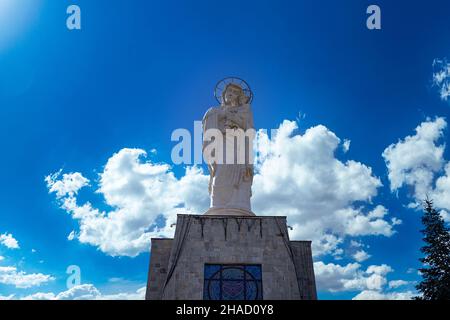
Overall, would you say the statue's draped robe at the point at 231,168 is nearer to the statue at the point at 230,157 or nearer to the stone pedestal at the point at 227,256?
the statue at the point at 230,157

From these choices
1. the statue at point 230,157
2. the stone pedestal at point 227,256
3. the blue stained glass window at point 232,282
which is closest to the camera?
the blue stained glass window at point 232,282

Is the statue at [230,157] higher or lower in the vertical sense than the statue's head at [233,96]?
lower

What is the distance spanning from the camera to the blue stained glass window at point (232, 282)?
12984 mm

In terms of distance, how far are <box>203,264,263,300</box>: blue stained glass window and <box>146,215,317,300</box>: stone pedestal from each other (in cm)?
15

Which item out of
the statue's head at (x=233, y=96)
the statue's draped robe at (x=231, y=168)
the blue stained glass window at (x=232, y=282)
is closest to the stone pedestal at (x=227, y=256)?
the blue stained glass window at (x=232, y=282)

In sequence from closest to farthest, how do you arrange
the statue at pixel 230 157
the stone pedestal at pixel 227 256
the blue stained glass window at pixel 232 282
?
the blue stained glass window at pixel 232 282, the stone pedestal at pixel 227 256, the statue at pixel 230 157

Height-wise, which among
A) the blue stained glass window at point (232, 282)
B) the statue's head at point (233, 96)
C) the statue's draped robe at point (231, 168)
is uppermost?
the statue's head at point (233, 96)

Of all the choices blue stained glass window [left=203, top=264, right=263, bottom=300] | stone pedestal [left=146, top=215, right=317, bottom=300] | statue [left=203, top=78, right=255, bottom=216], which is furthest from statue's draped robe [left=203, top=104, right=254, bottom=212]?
blue stained glass window [left=203, top=264, right=263, bottom=300]

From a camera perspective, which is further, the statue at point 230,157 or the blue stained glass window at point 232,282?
the statue at point 230,157

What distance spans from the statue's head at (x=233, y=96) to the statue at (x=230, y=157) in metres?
0.10

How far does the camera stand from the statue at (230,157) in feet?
54.0
